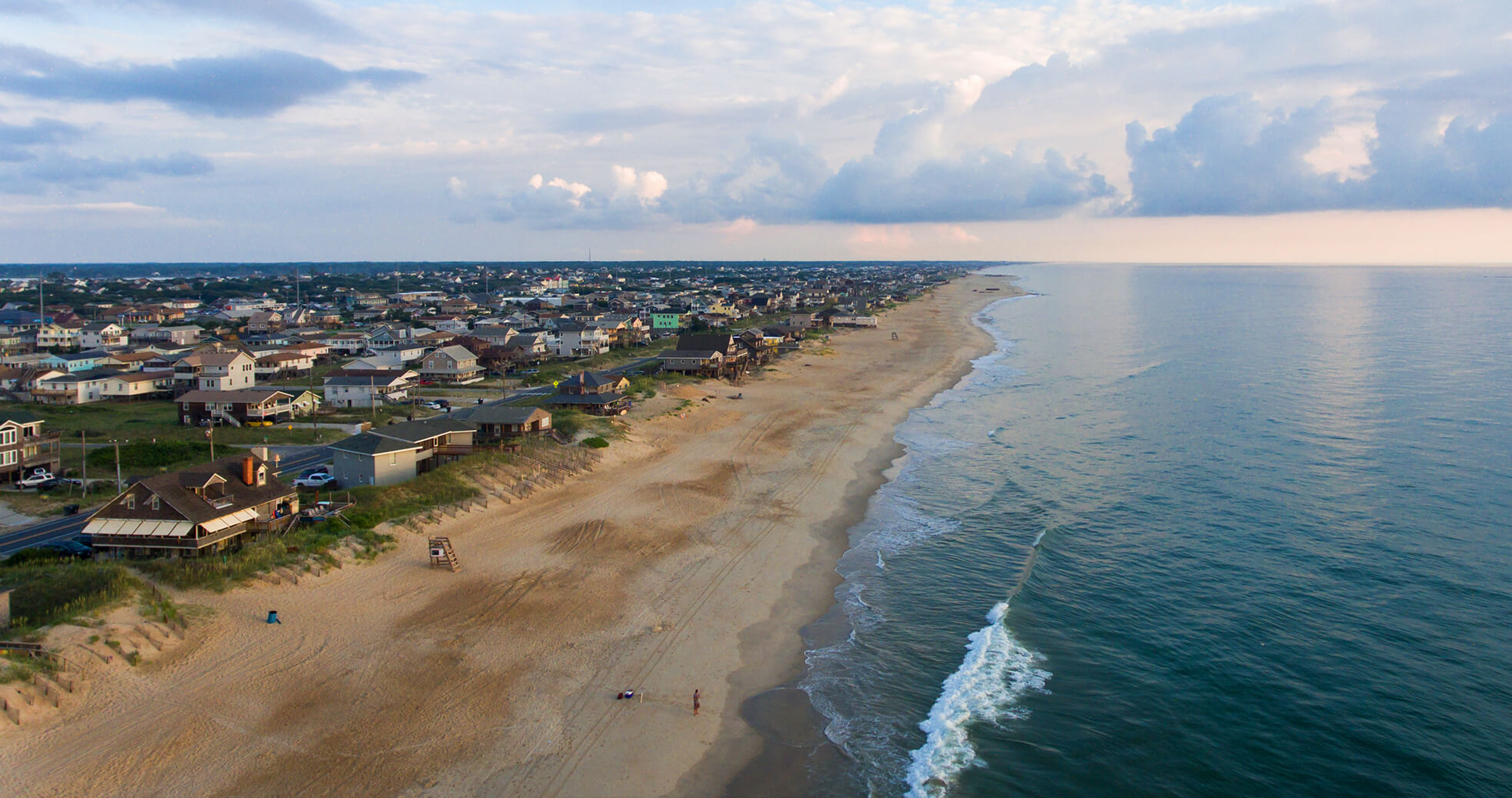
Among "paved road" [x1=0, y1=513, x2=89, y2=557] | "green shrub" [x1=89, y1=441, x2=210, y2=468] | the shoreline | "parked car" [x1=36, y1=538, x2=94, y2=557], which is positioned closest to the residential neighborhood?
"green shrub" [x1=89, y1=441, x2=210, y2=468]

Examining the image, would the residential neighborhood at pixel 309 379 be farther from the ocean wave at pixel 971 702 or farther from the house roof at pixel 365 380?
the ocean wave at pixel 971 702

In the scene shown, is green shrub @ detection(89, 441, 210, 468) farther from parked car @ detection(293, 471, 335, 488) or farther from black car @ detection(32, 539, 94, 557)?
black car @ detection(32, 539, 94, 557)

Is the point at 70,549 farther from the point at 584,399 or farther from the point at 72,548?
the point at 584,399

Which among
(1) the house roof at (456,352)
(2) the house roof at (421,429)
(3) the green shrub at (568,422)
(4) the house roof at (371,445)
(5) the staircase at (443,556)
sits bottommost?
(5) the staircase at (443,556)

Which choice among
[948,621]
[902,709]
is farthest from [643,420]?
[902,709]

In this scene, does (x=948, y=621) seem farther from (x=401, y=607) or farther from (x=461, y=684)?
(x=401, y=607)

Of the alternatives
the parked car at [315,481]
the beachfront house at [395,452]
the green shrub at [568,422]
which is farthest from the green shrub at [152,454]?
the green shrub at [568,422]

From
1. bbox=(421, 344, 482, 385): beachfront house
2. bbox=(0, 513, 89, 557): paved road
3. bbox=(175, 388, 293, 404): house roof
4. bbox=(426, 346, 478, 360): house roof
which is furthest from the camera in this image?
bbox=(426, 346, 478, 360): house roof

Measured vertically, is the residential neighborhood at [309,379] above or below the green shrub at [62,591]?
above

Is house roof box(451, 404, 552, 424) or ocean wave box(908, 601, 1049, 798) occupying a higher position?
house roof box(451, 404, 552, 424)
